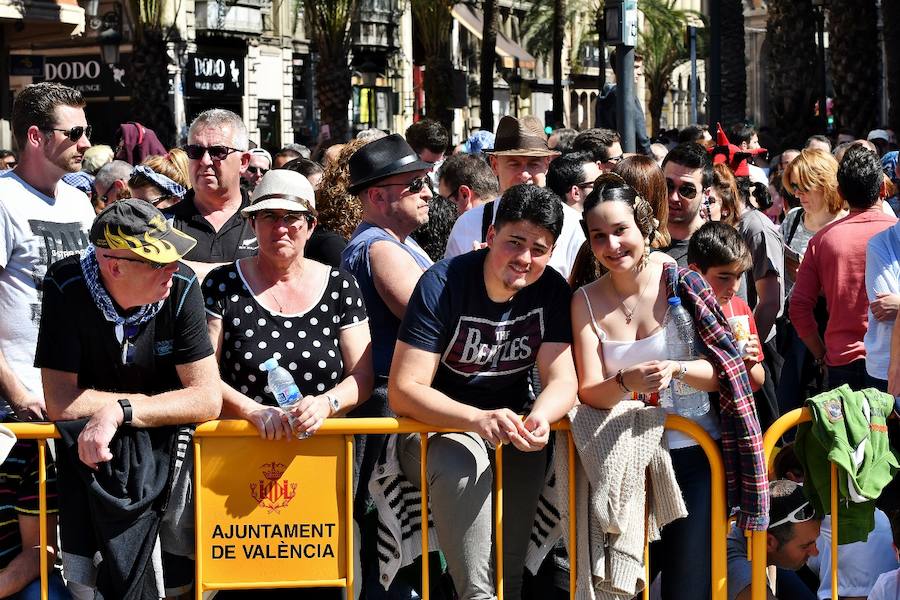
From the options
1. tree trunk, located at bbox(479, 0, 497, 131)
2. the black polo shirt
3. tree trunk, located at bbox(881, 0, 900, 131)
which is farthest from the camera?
tree trunk, located at bbox(479, 0, 497, 131)

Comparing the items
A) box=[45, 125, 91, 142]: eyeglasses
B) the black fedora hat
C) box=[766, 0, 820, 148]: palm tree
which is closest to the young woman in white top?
the black fedora hat

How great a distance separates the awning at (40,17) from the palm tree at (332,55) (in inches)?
445

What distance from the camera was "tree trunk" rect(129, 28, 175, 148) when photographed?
95.1 feet

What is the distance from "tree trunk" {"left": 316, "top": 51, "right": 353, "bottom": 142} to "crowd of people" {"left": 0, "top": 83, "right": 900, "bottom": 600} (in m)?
27.5

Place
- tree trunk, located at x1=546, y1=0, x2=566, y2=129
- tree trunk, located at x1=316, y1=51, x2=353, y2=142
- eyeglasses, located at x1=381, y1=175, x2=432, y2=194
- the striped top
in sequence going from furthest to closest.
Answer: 1. tree trunk, located at x1=546, y1=0, x2=566, y2=129
2. tree trunk, located at x1=316, y1=51, x2=353, y2=142
3. eyeglasses, located at x1=381, y1=175, x2=432, y2=194
4. the striped top

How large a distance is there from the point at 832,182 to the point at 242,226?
3.67 m

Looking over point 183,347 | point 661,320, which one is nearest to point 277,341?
point 183,347

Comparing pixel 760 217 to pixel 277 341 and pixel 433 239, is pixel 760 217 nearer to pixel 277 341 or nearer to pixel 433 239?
pixel 433 239

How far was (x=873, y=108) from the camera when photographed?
66.2 feet

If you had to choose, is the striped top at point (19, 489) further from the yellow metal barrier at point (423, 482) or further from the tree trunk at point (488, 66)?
the tree trunk at point (488, 66)

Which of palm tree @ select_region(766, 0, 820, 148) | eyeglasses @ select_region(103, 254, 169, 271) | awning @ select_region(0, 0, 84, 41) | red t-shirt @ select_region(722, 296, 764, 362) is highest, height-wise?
awning @ select_region(0, 0, 84, 41)

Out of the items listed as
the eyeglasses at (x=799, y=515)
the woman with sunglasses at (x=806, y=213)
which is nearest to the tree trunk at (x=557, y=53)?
the woman with sunglasses at (x=806, y=213)

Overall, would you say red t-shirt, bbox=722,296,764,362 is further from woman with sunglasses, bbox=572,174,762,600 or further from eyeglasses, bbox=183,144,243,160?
eyeglasses, bbox=183,144,243,160

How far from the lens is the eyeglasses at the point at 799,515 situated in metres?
5.10
